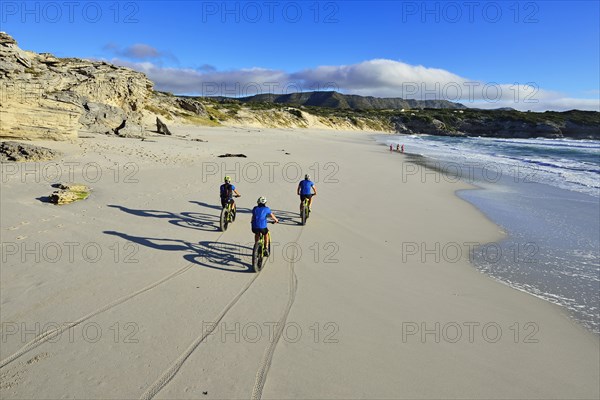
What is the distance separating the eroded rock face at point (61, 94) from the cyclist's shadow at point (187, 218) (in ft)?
40.1

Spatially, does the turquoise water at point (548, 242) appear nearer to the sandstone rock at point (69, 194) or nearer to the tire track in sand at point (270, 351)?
the tire track in sand at point (270, 351)

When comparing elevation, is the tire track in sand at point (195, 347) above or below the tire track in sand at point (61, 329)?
below

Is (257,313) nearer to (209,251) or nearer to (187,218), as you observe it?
(209,251)

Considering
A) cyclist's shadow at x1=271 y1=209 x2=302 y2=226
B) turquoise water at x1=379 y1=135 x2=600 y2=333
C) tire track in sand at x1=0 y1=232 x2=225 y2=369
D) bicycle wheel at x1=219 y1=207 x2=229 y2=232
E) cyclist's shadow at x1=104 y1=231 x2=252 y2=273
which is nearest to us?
tire track in sand at x1=0 y1=232 x2=225 y2=369

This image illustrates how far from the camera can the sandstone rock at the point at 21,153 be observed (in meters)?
15.3

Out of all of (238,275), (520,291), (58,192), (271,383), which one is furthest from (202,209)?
(520,291)

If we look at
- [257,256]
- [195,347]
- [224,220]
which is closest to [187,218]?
[224,220]

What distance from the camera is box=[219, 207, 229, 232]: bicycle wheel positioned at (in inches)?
413

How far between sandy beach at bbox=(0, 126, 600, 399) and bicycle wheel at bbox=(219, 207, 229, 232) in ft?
1.34

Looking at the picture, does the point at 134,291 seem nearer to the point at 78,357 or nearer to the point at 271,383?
the point at 78,357

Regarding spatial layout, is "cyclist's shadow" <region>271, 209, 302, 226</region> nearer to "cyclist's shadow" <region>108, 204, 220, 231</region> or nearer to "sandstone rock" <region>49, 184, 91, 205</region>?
"cyclist's shadow" <region>108, 204, 220, 231</region>

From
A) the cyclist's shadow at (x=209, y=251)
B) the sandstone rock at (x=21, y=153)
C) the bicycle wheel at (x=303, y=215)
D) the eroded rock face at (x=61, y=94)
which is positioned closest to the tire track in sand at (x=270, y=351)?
the cyclist's shadow at (x=209, y=251)

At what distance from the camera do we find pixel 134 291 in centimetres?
665

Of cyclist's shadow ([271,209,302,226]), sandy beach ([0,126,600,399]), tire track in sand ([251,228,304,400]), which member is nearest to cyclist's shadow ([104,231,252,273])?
sandy beach ([0,126,600,399])
